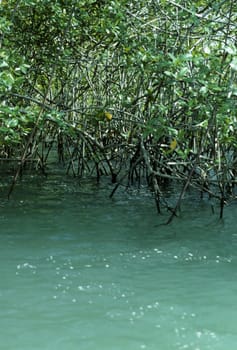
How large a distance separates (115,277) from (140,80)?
3.34 meters

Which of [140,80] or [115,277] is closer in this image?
[115,277]

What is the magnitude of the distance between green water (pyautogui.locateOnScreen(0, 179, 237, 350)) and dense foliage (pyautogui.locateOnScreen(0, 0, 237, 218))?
36 cm

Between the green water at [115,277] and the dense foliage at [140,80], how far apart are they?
359mm

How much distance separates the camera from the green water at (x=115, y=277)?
11.9ft

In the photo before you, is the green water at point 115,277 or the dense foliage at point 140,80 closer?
the green water at point 115,277

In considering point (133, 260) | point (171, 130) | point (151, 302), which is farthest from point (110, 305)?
point (171, 130)

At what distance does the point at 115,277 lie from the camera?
459 cm

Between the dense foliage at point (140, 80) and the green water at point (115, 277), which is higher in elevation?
the dense foliage at point (140, 80)

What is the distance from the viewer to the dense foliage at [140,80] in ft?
17.8

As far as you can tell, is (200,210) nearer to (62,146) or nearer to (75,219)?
(75,219)

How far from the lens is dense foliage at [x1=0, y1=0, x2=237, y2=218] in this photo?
544cm

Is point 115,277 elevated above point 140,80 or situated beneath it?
situated beneath

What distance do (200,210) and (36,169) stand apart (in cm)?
305

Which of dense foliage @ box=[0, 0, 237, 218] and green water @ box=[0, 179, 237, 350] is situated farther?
dense foliage @ box=[0, 0, 237, 218]
